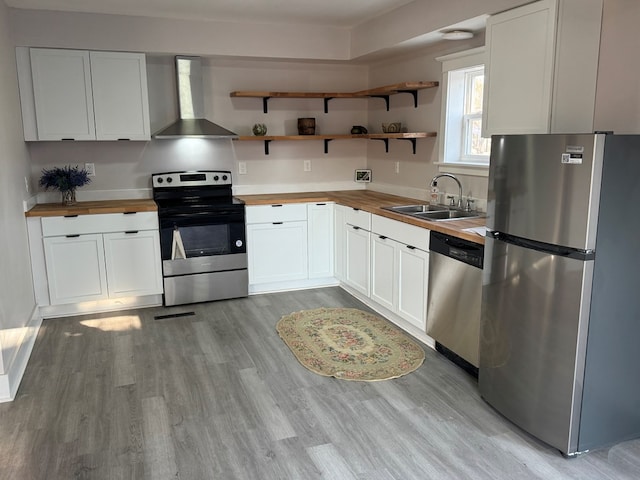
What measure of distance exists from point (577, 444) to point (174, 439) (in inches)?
A: 73.8

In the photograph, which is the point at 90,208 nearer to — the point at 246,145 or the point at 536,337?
the point at 246,145

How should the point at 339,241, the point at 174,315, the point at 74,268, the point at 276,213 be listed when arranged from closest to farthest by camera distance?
1. the point at 74,268
2. the point at 174,315
3. the point at 276,213
4. the point at 339,241

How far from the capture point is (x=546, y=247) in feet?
7.58

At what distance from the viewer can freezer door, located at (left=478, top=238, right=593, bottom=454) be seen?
87.9 inches

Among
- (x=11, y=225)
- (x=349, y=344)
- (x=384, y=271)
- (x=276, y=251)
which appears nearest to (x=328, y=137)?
(x=276, y=251)

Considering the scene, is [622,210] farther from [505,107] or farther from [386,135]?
[386,135]

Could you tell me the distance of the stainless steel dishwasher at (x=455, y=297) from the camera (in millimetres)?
2994

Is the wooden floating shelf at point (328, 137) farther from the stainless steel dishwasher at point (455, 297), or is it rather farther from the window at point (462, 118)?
the stainless steel dishwasher at point (455, 297)

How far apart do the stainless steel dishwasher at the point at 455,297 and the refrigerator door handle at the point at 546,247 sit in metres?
0.33

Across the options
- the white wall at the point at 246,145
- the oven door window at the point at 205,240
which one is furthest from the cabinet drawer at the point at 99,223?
the white wall at the point at 246,145

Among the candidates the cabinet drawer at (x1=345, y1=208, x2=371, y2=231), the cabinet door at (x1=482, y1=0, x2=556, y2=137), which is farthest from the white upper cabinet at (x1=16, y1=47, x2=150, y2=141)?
the cabinet door at (x1=482, y1=0, x2=556, y2=137)

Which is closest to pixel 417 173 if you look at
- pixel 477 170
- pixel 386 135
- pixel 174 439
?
pixel 386 135

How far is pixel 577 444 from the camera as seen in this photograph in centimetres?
231

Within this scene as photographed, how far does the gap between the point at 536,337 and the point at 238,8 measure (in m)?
3.30
